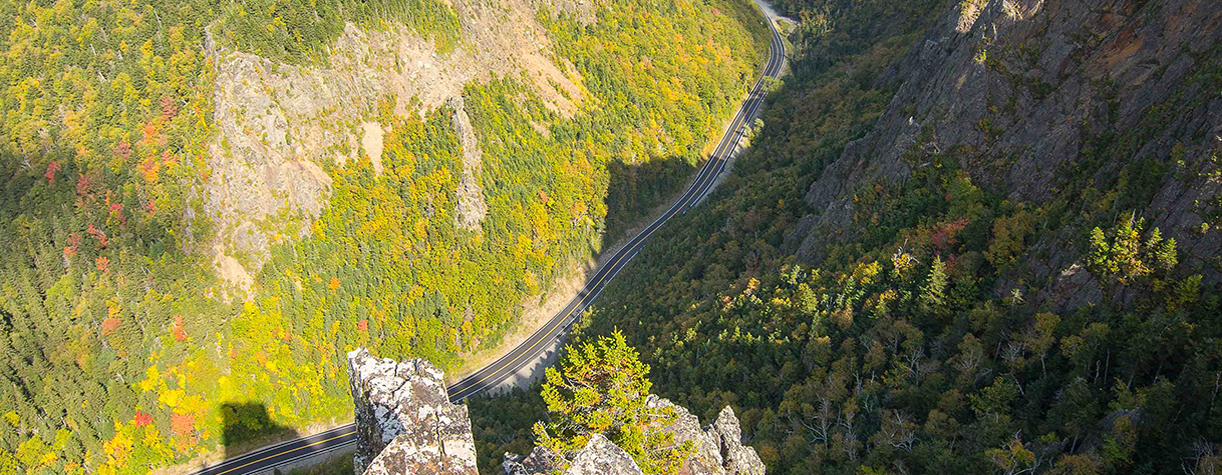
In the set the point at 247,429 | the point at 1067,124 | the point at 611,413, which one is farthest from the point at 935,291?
the point at 247,429

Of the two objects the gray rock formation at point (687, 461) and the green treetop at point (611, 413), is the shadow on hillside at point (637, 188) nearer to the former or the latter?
the gray rock formation at point (687, 461)

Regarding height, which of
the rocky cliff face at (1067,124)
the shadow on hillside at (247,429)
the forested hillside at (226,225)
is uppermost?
the rocky cliff face at (1067,124)

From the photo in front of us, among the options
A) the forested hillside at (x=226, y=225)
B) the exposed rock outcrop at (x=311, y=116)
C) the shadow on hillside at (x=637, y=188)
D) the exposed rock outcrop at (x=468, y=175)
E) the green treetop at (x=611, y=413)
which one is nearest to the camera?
the green treetop at (x=611, y=413)

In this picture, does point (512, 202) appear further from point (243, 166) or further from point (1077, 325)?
point (1077, 325)

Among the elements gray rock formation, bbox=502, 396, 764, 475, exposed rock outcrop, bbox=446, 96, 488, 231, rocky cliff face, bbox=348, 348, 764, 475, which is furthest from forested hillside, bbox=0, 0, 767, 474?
rocky cliff face, bbox=348, 348, 764, 475

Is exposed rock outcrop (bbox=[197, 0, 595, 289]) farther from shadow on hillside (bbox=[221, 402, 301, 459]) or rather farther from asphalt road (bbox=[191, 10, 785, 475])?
asphalt road (bbox=[191, 10, 785, 475])

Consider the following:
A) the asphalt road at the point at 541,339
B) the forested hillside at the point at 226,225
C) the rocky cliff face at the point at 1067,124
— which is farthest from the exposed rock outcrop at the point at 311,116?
the rocky cliff face at the point at 1067,124
